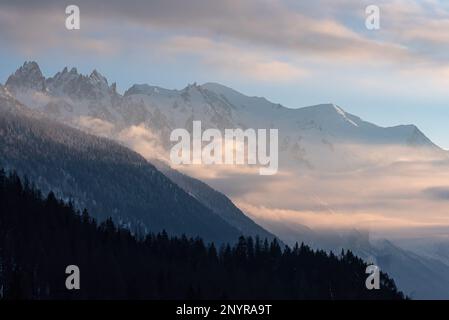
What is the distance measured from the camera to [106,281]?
19738 centimetres

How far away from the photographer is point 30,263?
194m
